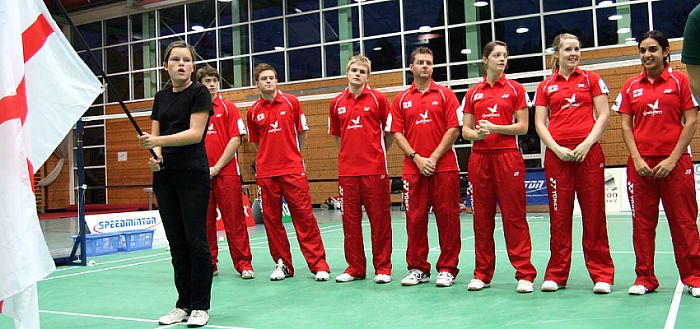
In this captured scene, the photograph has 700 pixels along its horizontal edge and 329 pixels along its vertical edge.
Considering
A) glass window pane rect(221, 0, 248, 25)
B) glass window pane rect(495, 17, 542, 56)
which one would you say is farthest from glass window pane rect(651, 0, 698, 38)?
glass window pane rect(221, 0, 248, 25)

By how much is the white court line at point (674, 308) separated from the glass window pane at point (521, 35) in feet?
44.2

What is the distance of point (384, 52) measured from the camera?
63.9ft

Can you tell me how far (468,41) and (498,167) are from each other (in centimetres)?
1399

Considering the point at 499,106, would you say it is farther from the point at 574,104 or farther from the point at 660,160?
the point at 660,160

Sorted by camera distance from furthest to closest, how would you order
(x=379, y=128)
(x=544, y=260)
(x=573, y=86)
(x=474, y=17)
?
(x=474, y=17) → (x=544, y=260) → (x=379, y=128) → (x=573, y=86)

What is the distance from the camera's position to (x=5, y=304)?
8.50 feet

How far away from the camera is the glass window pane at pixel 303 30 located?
2050 centimetres

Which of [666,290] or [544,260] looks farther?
[544,260]

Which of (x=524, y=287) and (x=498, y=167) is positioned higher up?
(x=498, y=167)

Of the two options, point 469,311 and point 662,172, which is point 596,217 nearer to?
point 662,172

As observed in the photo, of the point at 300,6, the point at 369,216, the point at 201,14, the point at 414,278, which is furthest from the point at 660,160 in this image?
the point at 201,14

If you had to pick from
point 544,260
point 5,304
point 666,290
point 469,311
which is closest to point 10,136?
point 5,304

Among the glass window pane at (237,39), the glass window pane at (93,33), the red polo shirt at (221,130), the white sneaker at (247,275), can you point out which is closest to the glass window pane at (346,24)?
the glass window pane at (237,39)

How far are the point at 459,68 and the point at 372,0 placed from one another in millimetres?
3536
